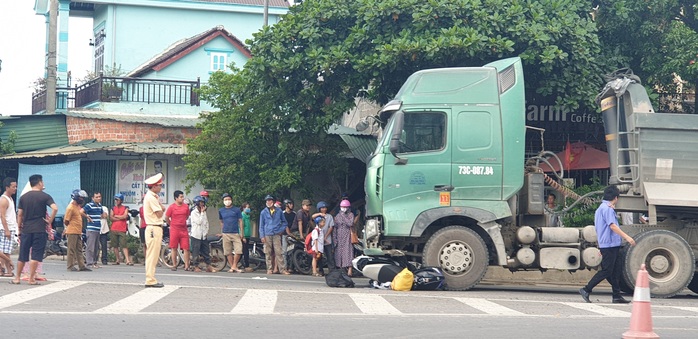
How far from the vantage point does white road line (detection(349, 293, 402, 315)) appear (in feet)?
39.9

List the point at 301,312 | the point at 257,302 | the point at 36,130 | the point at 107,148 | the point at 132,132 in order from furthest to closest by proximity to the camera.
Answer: the point at 36,130
the point at 132,132
the point at 107,148
the point at 257,302
the point at 301,312

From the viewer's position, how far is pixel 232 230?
22.3 m

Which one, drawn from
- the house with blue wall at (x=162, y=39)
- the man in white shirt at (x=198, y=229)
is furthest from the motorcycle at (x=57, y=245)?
the house with blue wall at (x=162, y=39)

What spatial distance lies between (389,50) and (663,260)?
23.5ft

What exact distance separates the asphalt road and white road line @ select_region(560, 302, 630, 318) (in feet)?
0.04

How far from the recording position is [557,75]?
21.0 metres

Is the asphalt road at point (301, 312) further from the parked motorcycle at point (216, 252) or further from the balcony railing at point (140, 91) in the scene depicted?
the balcony railing at point (140, 91)

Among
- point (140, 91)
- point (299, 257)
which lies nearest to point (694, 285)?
point (299, 257)

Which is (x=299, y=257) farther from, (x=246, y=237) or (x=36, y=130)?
(x=36, y=130)

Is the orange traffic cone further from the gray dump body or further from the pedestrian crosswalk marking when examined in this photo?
the gray dump body

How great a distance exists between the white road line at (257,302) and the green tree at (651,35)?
11.1 meters

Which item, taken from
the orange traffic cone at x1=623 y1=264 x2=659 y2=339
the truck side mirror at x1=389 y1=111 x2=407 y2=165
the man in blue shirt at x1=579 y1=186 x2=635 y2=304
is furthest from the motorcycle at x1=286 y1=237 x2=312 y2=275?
the orange traffic cone at x1=623 y1=264 x2=659 y2=339

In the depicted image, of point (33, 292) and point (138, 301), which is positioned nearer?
point (138, 301)

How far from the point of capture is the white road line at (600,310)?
12477 mm
